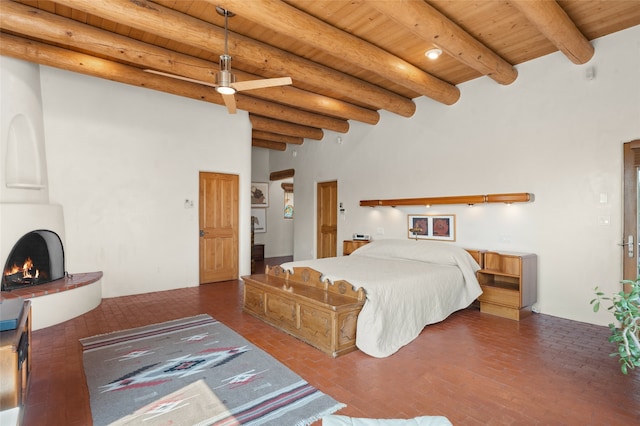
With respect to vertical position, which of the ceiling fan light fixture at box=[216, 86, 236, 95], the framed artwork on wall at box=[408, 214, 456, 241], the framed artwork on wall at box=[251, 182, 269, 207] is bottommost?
the framed artwork on wall at box=[408, 214, 456, 241]

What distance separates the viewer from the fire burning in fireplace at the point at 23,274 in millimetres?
3863

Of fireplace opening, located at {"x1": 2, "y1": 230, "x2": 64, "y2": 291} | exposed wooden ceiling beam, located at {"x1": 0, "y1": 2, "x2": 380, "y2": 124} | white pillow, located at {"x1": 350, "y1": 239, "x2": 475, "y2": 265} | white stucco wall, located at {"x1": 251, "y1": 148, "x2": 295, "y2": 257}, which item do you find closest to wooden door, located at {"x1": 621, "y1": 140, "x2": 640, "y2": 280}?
white pillow, located at {"x1": 350, "y1": 239, "x2": 475, "y2": 265}

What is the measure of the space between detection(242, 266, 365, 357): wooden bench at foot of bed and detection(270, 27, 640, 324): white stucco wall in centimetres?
272

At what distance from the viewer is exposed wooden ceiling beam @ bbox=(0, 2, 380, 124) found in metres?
3.31

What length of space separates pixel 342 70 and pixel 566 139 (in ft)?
9.82

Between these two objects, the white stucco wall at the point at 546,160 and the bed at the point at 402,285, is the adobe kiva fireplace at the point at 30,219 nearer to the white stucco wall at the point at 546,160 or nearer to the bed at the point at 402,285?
the bed at the point at 402,285

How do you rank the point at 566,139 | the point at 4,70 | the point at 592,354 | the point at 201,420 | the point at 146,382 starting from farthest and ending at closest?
the point at 566,139 → the point at 4,70 → the point at 592,354 → the point at 146,382 → the point at 201,420

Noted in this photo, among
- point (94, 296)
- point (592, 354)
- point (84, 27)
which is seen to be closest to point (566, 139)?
point (592, 354)

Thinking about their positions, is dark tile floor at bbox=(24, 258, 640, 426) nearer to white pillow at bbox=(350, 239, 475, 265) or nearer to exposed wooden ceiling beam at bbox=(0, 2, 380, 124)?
white pillow at bbox=(350, 239, 475, 265)

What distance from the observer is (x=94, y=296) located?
457 centimetres

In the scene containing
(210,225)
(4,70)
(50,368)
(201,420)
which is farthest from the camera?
(210,225)

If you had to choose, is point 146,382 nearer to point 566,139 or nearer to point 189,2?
point 189,2

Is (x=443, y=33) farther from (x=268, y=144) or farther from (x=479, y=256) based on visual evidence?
(x=268, y=144)

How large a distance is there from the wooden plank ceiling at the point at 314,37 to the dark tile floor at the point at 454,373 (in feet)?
9.88
